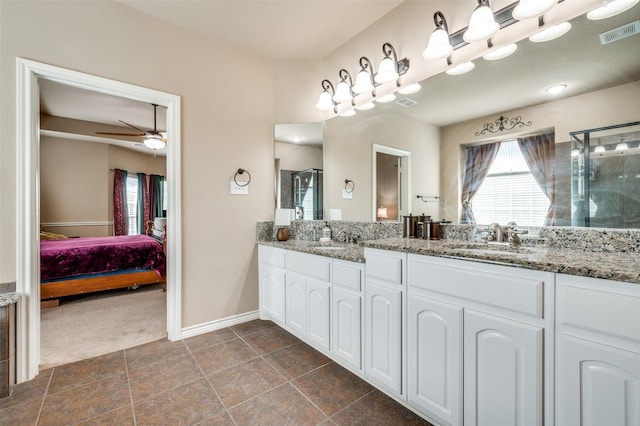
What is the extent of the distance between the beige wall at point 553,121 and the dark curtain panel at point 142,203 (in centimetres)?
716

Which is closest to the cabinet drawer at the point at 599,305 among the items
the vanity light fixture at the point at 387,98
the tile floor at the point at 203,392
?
the tile floor at the point at 203,392

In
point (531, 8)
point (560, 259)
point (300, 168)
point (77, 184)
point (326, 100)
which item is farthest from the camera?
point (77, 184)

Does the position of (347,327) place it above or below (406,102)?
below

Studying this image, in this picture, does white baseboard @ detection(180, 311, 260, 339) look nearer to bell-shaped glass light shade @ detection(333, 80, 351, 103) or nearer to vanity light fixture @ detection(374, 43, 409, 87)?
bell-shaped glass light shade @ detection(333, 80, 351, 103)

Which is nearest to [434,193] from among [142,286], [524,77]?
[524,77]

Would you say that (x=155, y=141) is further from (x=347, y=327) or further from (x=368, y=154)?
(x=347, y=327)

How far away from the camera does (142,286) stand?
4.22 metres

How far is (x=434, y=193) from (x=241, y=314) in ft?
6.99

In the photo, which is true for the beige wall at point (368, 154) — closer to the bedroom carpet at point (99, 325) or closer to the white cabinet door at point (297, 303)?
the white cabinet door at point (297, 303)

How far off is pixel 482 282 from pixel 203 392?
170cm

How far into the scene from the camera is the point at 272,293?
8.77ft

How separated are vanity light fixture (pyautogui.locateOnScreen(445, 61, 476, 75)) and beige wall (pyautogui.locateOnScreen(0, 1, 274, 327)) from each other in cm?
181

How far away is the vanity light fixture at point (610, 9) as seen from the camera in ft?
4.16

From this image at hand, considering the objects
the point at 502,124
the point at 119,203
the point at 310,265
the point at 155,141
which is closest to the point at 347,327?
the point at 310,265
